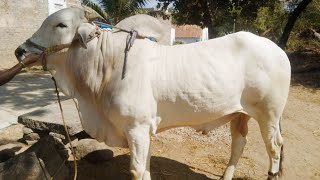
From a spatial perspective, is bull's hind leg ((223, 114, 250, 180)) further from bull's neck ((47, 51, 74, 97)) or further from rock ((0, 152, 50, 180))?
rock ((0, 152, 50, 180))

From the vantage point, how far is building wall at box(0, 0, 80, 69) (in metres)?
11.2

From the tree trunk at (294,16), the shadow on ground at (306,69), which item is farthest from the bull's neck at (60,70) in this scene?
the tree trunk at (294,16)

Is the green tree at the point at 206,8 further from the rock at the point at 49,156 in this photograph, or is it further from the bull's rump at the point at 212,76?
the rock at the point at 49,156

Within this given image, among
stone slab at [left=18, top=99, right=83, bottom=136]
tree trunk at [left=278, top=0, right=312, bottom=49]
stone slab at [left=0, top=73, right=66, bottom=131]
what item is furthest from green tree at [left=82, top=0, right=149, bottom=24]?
stone slab at [left=18, top=99, right=83, bottom=136]

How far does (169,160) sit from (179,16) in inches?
273

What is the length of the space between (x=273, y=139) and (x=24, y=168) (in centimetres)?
218

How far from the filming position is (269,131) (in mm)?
3041

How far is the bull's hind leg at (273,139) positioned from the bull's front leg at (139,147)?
1.12 metres

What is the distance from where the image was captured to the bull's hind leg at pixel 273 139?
3.01 m

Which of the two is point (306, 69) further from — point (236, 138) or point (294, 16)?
point (236, 138)

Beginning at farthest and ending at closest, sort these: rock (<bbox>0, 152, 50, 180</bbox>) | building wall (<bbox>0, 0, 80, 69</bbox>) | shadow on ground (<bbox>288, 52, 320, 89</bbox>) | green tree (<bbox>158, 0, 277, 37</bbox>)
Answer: building wall (<bbox>0, 0, 80, 69</bbox>) → green tree (<bbox>158, 0, 277, 37</bbox>) → shadow on ground (<bbox>288, 52, 320, 89</bbox>) → rock (<bbox>0, 152, 50, 180</bbox>)

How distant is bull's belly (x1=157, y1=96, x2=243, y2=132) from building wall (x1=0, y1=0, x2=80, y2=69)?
9967mm

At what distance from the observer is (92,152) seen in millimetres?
3855

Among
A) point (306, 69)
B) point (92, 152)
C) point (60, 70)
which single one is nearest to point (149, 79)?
point (60, 70)
